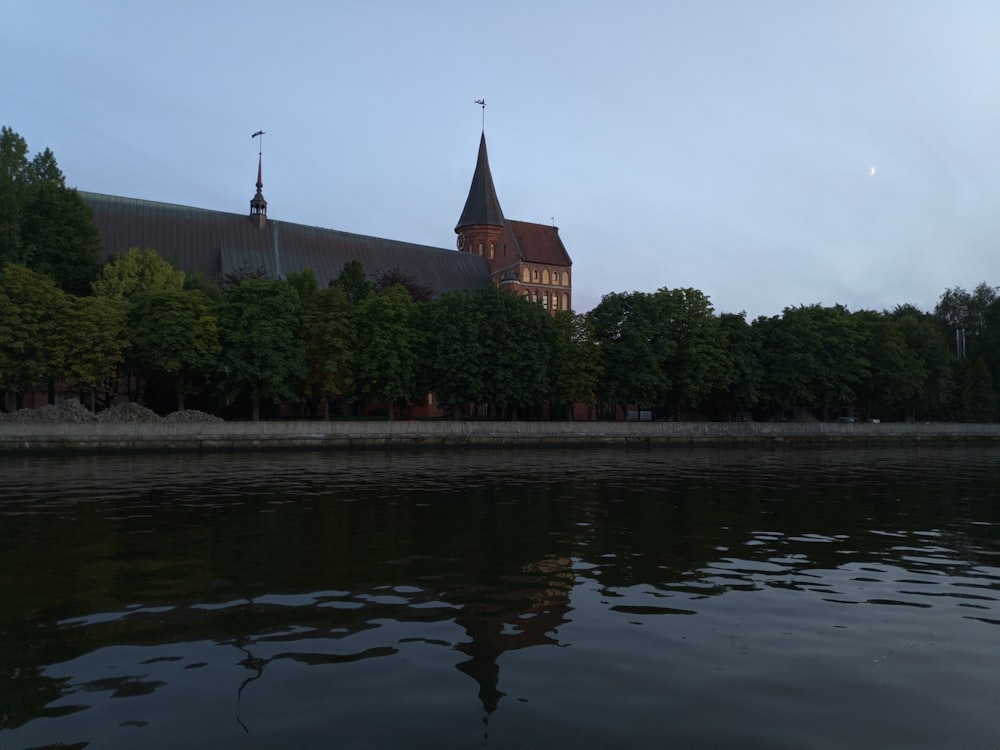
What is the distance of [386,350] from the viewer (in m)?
60.7

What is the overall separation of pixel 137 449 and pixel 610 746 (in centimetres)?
4731

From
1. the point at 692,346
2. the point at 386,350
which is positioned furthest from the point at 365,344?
the point at 692,346

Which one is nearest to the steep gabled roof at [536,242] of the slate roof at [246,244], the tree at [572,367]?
the slate roof at [246,244]

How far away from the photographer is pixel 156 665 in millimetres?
7520

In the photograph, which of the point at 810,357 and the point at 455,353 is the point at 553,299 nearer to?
the point at 810,357

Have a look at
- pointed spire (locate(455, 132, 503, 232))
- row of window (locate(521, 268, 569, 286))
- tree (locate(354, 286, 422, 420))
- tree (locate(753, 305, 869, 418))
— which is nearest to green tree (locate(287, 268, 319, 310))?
tree (locate(354, 286, 422, 420))

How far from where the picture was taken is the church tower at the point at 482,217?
118500 mm

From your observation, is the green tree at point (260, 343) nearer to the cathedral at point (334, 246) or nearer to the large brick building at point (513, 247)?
the cathedral at point (334, 246)

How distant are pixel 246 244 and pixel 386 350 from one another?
139 feet

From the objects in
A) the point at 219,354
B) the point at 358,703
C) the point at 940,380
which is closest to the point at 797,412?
the point at 940,380

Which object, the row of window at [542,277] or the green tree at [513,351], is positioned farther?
the row of window at [542,277]

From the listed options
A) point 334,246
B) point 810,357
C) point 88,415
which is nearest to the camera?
point 88,415

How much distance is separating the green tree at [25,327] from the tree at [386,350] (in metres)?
21.7

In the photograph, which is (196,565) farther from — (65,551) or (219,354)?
(219,354)
